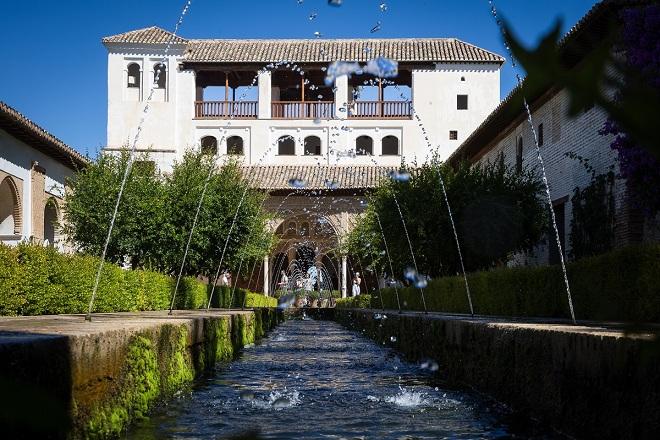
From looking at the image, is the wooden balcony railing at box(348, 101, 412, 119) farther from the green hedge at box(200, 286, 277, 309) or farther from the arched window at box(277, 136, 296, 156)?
the green hedge at box(200, 286, 277, 309)

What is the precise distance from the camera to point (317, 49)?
41625mm

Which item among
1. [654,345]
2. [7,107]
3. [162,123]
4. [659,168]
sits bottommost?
[654,345]

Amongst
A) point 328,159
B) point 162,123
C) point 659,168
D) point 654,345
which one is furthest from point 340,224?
point 654,345

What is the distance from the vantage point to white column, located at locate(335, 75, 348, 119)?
→ 41344 millimetres

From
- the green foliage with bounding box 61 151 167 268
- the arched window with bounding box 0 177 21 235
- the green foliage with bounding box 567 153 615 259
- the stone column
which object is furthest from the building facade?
the green foliage with bounding box 567 153 615 259

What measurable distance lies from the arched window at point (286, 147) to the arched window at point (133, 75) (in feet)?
23.5

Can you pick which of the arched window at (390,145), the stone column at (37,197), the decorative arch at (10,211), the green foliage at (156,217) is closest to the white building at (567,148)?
the green foliage at (156,217)

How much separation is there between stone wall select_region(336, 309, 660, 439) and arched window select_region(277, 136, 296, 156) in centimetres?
3400

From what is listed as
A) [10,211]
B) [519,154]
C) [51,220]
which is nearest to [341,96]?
[51,220]

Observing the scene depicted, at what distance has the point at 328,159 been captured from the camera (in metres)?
42.1

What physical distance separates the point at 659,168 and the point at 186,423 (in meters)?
7.83

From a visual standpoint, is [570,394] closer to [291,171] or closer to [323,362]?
[323,362]

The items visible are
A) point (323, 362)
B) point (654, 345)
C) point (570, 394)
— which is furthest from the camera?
point (323, 362)

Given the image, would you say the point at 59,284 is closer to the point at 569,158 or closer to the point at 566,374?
the point at 566,374
